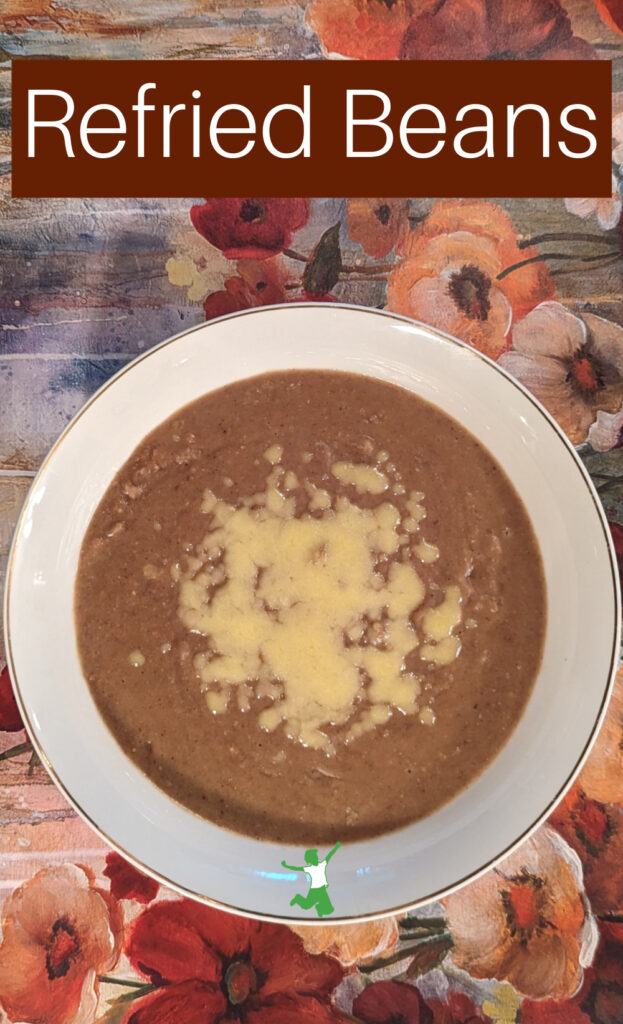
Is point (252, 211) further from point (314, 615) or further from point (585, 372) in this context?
point (314, 615)

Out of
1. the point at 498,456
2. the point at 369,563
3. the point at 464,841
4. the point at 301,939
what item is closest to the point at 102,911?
the point at 301,939

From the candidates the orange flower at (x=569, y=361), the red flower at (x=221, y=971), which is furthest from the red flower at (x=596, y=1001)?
the orange flower at (x=569, y=361)

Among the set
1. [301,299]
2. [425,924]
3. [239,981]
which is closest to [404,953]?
[425,924]

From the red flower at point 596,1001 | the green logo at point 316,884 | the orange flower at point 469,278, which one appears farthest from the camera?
the orange flower at point 469,278

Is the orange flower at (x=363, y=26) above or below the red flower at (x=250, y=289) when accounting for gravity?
above

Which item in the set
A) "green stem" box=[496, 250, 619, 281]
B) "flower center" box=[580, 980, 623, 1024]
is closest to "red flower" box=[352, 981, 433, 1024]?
"flower center" box=[580, 980, 623, 1024]

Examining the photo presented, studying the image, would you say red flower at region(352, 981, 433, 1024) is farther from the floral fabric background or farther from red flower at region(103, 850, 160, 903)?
red flower at region(103, 850, 160, 903)

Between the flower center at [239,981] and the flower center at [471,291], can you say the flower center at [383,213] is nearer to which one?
the flower center at [471,291]
